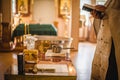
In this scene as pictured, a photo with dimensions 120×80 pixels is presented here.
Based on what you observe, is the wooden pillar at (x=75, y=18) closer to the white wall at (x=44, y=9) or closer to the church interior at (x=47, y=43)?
the church interior at (x=47, y=43)

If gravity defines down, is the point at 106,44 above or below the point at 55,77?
above

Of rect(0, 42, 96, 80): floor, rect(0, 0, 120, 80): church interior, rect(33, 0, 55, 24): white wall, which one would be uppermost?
rect(33, 0, 55, 24): white wall

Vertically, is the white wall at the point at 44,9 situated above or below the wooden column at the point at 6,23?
above

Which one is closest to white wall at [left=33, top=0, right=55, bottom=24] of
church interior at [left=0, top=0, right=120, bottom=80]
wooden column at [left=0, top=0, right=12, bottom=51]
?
church interior at [left=0, top=0, right=120, bottom=80]

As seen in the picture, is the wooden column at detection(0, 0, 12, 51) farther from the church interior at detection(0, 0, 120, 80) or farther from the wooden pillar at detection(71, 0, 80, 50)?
the wooden pillar at detection(71, 0, 80, 50)

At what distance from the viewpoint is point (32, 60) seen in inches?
85.1

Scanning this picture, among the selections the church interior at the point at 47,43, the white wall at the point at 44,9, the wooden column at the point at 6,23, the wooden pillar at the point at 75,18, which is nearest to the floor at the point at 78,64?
the church interior at the point at 47,43

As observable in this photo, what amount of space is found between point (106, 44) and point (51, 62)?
0.58 m

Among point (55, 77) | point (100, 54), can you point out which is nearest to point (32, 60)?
point (55, 77)

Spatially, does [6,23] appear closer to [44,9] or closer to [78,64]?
[78,64]

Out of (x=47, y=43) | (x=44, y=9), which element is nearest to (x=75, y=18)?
(x=44, y=9)

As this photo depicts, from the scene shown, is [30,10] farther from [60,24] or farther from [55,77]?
[55,77]

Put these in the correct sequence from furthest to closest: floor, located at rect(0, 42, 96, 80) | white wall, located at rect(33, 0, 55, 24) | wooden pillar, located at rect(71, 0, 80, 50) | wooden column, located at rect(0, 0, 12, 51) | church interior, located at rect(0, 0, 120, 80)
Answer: white wall, located at rect(33, 0, 55, 24), wooden pillar, located at rect(71, 0, 80, 50), wooden column, located at rect(0, 0, 12, 51), floor, located at rect(0, 42, 96, 80), church interior, located at rect(0, 0, 120, 80)

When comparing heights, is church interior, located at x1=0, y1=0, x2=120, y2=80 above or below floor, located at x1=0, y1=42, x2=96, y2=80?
above
